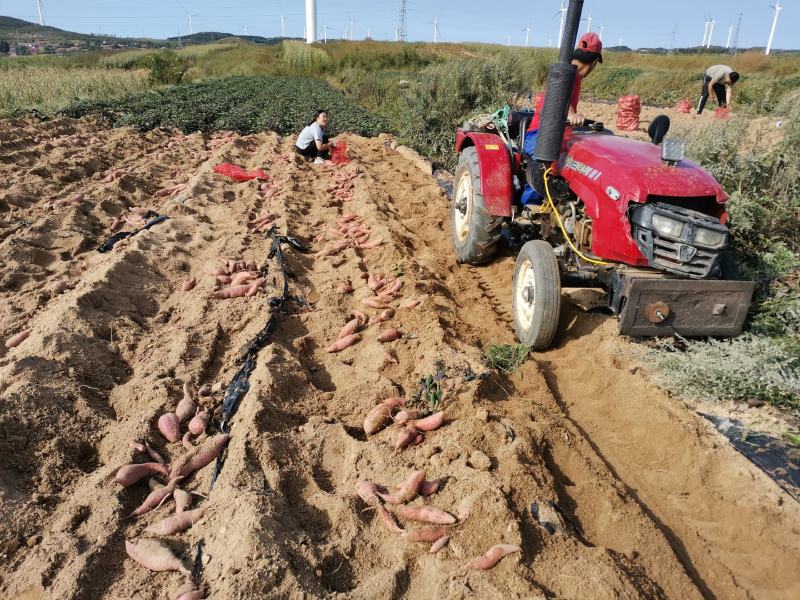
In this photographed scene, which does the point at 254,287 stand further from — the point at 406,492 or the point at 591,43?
the point at 591,43

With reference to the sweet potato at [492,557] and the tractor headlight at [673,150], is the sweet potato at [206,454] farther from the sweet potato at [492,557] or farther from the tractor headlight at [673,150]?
the tractor headlight at [673,150]

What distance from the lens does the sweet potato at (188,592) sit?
5.91 ft

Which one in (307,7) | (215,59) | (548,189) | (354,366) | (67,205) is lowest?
(354,366)

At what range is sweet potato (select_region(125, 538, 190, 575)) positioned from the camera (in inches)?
78.3

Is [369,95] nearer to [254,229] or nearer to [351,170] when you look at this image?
[351,170]

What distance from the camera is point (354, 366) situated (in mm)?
3486

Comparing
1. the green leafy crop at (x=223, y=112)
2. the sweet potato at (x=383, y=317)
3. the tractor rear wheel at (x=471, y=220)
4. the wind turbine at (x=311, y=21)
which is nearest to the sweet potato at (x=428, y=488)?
the sweet potato at (x=383, y=317)

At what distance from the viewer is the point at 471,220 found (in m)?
4.89

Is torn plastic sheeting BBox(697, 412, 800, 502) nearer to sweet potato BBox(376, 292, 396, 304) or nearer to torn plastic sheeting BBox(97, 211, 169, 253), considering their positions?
sweet potato BBox(376, 292, 396, 304)

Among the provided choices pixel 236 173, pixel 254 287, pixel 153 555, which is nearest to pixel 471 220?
pixel 254 287

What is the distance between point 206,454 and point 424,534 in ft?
3.82

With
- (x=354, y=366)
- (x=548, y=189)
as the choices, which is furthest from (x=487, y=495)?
(x=548, y=189)

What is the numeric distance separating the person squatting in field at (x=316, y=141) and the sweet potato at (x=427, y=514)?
7872 millimetres

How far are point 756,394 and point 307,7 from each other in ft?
159
